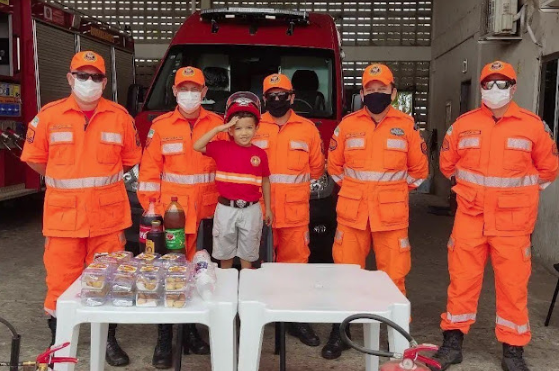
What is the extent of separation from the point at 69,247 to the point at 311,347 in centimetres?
171

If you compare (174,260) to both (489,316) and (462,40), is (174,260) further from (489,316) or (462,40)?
(462,40)

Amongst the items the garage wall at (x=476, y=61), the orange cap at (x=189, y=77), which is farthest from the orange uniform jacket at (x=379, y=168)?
the garage wall at (x=476, y=61)

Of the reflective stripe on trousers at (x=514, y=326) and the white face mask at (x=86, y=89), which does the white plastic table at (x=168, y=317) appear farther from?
the reflective stripe on trousers at (x=514, y=326)

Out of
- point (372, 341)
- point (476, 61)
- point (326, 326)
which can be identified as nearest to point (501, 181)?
point (372, 341)

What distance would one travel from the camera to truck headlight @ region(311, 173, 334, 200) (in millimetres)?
4707

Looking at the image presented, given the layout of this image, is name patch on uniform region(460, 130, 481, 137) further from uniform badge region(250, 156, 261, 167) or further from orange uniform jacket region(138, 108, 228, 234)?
orange uniform jacket region(138, 108, 228, 234)

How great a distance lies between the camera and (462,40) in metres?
11.2

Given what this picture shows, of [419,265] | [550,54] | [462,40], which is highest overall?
[462,40]

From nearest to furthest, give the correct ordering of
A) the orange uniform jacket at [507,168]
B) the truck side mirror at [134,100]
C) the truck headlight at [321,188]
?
the orange uniform jacket at [507,168] → the truck headlight at [321,188] → the truck side mirror at [134,100]

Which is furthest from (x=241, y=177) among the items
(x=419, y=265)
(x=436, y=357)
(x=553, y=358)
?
(x=419, y=265)

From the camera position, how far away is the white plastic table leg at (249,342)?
248 centimetres

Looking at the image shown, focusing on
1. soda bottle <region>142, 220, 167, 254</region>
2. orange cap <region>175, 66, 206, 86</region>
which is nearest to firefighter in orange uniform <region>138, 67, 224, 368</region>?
orange cap <region>175, 66, 206, 86</region>

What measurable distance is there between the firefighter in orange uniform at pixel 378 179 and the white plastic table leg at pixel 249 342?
5.12 feet

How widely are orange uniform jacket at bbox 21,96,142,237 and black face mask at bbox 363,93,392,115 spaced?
5.26 feet
